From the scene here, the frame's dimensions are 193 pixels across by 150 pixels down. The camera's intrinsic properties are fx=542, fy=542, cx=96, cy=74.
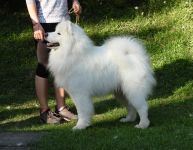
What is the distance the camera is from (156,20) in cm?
1252

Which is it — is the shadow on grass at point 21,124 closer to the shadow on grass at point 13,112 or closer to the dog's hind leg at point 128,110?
the shadow on grass at point 13,112

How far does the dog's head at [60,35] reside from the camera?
22.3 feet

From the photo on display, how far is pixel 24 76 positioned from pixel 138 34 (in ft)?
9.30

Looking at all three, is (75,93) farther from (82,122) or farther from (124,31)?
(124,31)

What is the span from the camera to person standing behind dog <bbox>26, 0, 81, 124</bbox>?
7248mm

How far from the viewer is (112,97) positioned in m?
9.12

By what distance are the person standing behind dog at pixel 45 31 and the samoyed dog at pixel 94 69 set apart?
Result: 45 centimetres

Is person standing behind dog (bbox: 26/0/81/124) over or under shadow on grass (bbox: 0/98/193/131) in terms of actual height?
over

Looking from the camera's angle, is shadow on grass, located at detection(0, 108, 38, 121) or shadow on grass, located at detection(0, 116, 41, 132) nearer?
shadow on grass, located at detection(0, 116, 41, 132)

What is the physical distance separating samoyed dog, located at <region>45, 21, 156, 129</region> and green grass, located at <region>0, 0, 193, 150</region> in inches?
15.7

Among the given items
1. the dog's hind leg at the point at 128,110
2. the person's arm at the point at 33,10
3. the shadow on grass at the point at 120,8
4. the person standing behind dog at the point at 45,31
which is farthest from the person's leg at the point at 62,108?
the shadow on grass at the point at 120,8

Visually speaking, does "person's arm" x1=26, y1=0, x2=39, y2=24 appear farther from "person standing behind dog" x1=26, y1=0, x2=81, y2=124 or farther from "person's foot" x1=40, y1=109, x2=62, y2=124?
"person's foot" x1=40, y1=109, x2=62, y2=124

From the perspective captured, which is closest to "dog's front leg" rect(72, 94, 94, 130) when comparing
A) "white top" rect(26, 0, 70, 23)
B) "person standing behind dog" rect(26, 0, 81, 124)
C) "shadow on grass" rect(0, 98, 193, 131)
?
"shadow on grass" rect(0, 98, 193, 131)

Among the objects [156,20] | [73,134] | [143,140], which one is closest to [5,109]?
[73,134]
